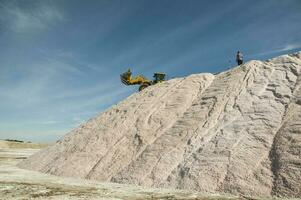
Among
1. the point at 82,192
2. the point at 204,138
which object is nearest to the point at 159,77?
the point at 204,138

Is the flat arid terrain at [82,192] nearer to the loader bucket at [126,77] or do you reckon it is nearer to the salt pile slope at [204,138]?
the salt pile slope at [204,138]

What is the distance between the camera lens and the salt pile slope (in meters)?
12.3

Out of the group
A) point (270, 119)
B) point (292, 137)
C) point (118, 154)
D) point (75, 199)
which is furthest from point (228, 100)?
point (75, 199)

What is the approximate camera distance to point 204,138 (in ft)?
51.0

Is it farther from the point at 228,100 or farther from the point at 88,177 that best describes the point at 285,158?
the point at 88,177

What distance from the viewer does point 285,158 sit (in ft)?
39.4

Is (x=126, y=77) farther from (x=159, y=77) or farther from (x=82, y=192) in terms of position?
(x=82, y=192)

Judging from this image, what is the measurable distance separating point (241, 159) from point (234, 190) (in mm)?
1720

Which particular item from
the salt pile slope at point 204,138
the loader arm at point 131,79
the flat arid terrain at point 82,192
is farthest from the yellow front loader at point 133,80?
the flat arid terrain at point 82,192

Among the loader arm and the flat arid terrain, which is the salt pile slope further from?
the loader arm

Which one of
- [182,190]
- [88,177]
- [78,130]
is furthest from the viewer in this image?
[78,130]

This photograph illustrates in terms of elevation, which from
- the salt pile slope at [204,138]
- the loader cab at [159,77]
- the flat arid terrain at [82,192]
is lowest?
the flat arid terrain at [82,192]

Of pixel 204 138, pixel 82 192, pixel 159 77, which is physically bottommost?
pixel 82 192

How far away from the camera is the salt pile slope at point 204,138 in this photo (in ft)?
40.2
